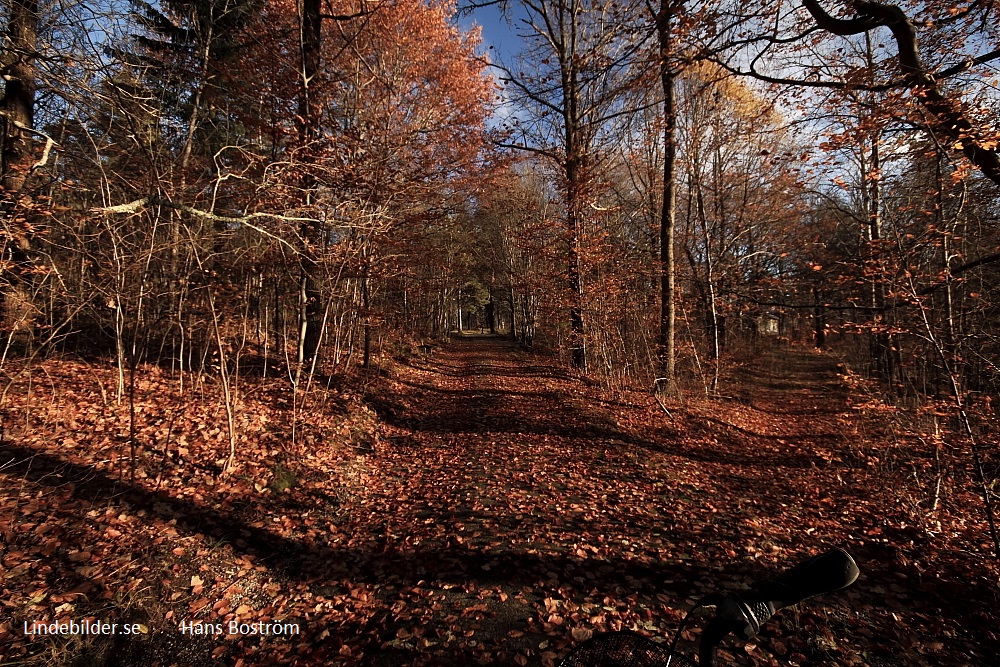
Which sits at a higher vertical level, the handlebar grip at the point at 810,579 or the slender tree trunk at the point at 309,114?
the slender tree trunk at the point at 309,114

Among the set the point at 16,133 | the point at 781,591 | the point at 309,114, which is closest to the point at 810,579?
the point at 781,591

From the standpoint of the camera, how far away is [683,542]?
4.95m

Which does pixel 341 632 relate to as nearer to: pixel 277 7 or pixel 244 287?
pixel 244 287

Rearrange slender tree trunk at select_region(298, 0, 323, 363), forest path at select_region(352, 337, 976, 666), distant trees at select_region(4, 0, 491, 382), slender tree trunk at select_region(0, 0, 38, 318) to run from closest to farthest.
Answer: forest path at select_region(352, 337, 976, 666) < slender tree trunk at select_region(0, 0, 38, 318) < distant trees at select_region(4, 0, 491, 382) < slender tree trunk at select_region(298, 0, 323, 363)

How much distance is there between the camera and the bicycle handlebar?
1.21 meters

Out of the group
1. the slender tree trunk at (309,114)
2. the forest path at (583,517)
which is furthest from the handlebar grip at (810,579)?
the slender tree trunk at (309,114)

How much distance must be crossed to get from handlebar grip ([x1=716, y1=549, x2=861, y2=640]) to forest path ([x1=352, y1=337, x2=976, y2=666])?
2623mm

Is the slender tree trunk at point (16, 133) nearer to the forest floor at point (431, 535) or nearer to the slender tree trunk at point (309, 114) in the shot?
the forest floor at point (431, 535)

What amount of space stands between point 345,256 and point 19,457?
4.98 metres

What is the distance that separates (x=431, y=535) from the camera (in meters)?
5.21

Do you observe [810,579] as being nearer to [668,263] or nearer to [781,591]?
[781,591]

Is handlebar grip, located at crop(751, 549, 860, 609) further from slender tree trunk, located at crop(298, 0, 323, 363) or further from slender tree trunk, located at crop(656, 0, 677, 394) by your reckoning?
slender tree trunk, located at crop(656, 0, 677, 394)

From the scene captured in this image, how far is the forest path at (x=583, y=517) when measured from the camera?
12.3 ft

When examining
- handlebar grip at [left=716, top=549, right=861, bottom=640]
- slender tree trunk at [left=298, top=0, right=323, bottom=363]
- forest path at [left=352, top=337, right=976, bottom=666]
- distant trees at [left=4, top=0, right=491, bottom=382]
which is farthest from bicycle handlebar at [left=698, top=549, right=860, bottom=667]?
slender tree trunk at [left=298, top=0, right=323, bottom=363]
